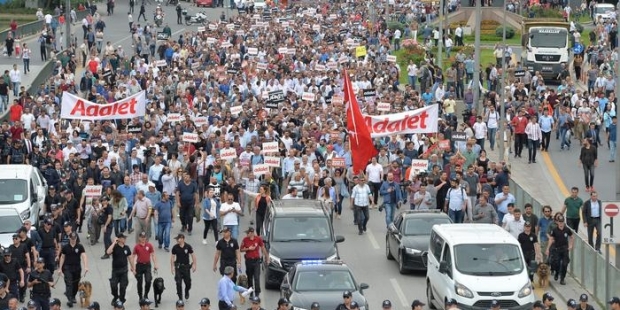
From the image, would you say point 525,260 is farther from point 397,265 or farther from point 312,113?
point 312,113

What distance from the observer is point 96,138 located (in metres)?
38.1

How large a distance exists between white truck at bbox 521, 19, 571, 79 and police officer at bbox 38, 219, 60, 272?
35.0 metres

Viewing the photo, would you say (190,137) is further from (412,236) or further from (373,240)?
(412,236)

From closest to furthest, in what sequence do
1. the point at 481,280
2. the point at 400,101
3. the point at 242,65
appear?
the point at 481,280 → the point at 400,101 → the point at 242,65

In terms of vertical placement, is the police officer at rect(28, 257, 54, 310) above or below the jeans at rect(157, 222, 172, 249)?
above

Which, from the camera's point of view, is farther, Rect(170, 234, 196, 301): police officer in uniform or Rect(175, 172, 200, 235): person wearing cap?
Rect(175, 172, 200, 235): person wearing cap

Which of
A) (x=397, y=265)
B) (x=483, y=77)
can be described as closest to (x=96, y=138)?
(x=397, y=265)

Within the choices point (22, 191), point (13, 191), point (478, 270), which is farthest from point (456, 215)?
point (13, 191)

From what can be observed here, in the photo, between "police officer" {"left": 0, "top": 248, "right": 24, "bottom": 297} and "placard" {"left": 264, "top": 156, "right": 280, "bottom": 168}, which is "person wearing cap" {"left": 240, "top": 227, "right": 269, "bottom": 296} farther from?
"placard" {"left": 264, "top": 156, "right": 280, "bottom": 168}

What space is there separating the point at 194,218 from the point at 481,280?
449 inches

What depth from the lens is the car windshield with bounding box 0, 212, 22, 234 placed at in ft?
95.2

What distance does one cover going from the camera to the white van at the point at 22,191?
105 feet

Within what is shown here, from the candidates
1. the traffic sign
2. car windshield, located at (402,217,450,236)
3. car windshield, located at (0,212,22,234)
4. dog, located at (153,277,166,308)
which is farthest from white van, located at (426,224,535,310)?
car windshield, located at (0,212,22,234)

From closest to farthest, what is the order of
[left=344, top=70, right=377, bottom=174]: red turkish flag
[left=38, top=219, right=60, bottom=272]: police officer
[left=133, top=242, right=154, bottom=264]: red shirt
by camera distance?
1. [left=133, top=242, right=154, bottom=264]: red shirt
2. [left=38, top=219, right=60, bottom=272]: police officer
3. [left=344, top=70, right=377, bottom=174]: red turkish flag
